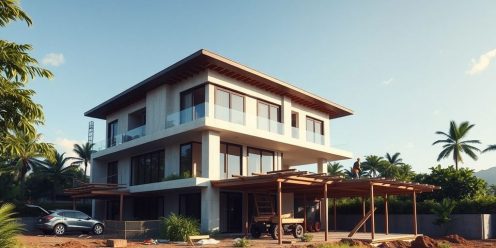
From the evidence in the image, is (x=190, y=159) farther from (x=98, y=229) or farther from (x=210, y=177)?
(x=98, y=229)

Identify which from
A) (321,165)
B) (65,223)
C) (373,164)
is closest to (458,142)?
(373,164)

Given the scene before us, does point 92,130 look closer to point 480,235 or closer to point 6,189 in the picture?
point 6,189

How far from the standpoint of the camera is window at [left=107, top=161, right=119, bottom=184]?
30.9 m

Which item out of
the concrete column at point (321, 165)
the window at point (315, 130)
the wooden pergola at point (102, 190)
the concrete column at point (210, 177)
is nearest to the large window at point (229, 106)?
the concrete column at point (210, 177)

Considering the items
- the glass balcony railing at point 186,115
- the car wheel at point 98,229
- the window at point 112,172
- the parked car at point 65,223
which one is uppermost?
the glass balcony railing at point 186,115

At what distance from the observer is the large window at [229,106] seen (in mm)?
22688

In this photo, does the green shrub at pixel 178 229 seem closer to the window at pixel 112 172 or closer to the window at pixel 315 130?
the window at pixel 315 130

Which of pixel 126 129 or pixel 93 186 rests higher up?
pixel 126 129

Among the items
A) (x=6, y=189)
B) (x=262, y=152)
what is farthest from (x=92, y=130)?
(x=262, y=152)

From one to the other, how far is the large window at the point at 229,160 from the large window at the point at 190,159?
1205 mm

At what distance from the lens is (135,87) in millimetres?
26266

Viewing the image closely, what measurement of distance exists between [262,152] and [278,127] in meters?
1.91

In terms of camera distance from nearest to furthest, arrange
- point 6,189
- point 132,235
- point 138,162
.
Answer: point 132,235 → point 138,162 → point 6,189

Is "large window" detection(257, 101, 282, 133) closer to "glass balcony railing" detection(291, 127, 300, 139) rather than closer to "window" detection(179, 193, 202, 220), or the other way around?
"glass balcony railing" detection(291, 127, 300, 139)
